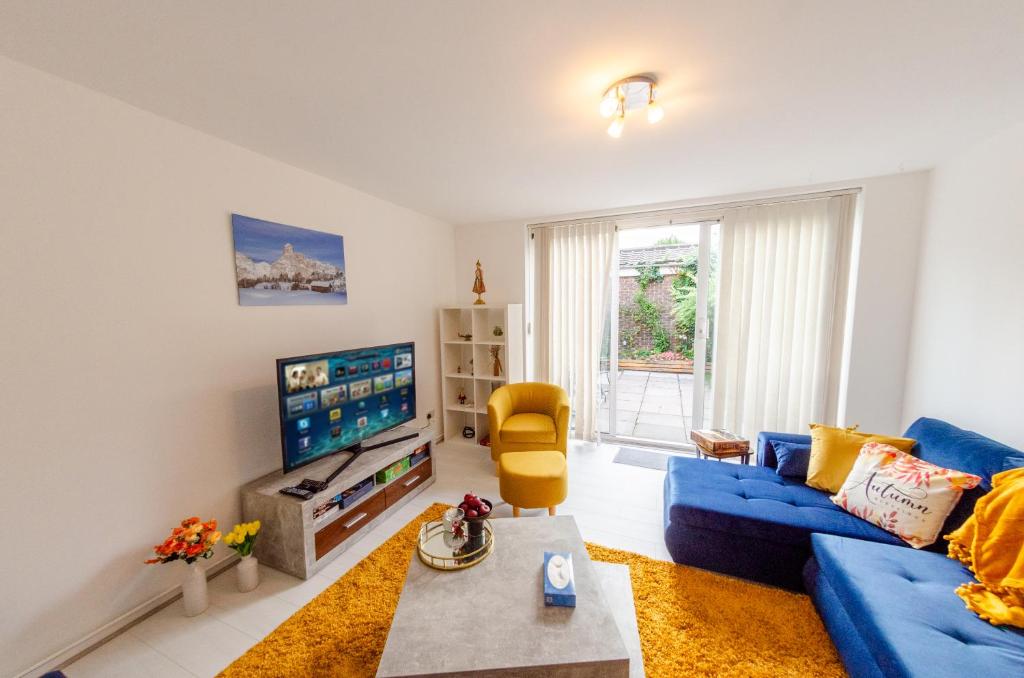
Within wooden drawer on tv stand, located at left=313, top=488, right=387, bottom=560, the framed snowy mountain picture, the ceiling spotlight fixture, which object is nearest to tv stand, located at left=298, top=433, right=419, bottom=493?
wooden drawer on tv stand, located at left=313, top=488, right=387, bottom=560

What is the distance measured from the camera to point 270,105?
A: 167cm

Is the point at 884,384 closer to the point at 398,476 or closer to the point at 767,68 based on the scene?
the point at 767,68

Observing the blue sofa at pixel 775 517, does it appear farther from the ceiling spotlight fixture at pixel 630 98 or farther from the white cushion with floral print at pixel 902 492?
the ceiling spotlight fixture at pixel 630 98

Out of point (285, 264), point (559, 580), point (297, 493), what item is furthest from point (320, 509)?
Result: point (285, 264)

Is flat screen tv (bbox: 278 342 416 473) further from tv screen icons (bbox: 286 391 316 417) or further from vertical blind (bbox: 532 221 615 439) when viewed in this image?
vertical blind (bbox: 532 221 615 439)

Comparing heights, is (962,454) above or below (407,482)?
above

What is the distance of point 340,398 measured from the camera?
236 centimetres

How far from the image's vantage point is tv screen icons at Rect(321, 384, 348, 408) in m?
2.26

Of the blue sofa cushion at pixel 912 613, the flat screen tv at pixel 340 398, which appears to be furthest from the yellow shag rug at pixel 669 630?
the flat screen tv at pixel 340 398

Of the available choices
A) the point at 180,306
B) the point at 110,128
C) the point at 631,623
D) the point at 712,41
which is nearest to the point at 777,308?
the point at 712,41

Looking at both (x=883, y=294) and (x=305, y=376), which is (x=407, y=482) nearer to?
(x=305, y=376)

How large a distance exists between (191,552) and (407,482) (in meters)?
1.26

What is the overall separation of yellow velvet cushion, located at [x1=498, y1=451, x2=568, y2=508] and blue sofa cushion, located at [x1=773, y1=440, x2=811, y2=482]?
1.40 meters

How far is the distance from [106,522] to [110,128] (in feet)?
5.86
